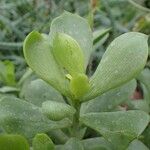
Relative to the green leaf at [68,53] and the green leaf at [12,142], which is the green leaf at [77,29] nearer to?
the green leaf at [68,53]

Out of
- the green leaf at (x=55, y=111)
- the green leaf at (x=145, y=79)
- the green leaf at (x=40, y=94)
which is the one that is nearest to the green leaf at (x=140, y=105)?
the green leaf at (x=145, y=79)

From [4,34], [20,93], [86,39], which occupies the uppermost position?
[86,39]

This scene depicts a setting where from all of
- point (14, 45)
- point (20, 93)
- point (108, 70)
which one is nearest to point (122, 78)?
point (108, 70)

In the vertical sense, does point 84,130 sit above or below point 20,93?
above

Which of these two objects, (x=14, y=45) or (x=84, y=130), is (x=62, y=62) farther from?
(x=14, y=45)

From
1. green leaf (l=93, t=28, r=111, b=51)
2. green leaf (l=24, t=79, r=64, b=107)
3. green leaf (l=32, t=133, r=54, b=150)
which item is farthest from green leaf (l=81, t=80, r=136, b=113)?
green leaf (l=93, t=28, r=111, b=51)
